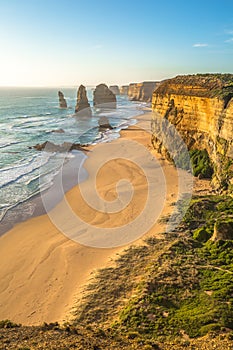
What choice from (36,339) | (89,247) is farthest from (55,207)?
(36,339)

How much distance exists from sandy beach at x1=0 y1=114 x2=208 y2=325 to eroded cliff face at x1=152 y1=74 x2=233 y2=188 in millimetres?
2833

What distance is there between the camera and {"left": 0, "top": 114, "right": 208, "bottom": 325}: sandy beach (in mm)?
11809

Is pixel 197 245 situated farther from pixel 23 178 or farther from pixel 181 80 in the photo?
pixel 181 80

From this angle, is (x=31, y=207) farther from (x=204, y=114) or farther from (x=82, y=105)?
(x=82, y=105)

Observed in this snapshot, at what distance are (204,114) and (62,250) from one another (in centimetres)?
1726

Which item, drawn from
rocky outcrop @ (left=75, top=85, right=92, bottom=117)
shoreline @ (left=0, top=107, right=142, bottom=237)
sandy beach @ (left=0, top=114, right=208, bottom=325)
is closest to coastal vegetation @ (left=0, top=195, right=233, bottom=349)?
sandy beach @ (left=0, top=114, right=208, bottom=325)

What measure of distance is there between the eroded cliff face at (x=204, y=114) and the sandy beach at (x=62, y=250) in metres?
2.83

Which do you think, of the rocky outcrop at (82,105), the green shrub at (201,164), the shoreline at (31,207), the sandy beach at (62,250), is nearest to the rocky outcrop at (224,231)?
the sandy beach at (62,250)

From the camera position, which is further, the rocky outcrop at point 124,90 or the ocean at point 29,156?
the rocky outcrop at point 124,90

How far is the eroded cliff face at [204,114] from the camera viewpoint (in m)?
20.6

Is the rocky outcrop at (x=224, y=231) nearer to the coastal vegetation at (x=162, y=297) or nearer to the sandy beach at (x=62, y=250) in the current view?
the coastal vegetation at (x=162, y=297)

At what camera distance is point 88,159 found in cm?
3425

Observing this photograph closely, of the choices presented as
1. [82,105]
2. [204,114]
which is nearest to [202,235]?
[204,114]

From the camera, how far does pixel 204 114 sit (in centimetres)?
2492
